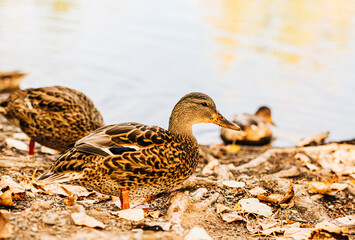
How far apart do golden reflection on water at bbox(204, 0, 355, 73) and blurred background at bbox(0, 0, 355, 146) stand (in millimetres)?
52

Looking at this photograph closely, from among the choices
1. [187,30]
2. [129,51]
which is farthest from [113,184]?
[187,30]

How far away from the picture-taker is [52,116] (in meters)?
4.54

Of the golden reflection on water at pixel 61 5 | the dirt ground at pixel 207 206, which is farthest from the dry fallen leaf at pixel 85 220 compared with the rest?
the golden reflection on water at pixel 61 5

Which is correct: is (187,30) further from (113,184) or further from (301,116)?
(113,184)

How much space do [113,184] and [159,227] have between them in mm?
602

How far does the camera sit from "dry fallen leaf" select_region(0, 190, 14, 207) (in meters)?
2.96

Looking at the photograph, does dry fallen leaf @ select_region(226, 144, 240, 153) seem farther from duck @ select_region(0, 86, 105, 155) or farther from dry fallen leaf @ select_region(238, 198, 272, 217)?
dry fallen leaf @ select_region(238, 198, 272, 217)

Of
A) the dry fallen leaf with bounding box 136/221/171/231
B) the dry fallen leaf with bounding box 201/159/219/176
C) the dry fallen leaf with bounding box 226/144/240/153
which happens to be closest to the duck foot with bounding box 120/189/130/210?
the dry fallen leaf with bounding box 136/221/171/231

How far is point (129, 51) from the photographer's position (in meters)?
12.4

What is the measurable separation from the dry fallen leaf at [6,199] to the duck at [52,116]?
162cm

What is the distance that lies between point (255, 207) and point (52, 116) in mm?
2394

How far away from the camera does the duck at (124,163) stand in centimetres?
312

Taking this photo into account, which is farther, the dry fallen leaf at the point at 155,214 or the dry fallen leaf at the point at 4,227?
the dry fallen leaf at the point at 155,214

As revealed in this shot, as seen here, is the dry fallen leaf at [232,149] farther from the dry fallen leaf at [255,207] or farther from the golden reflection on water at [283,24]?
the golden reflection on water at [283,24]
